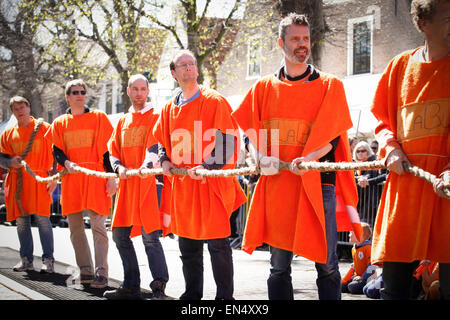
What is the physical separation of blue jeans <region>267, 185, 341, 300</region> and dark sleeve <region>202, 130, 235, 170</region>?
1309 millimetres

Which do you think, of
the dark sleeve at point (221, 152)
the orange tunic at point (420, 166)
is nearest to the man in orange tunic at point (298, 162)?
the orange tunic at point (420, 166)

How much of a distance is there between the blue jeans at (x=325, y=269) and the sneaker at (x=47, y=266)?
182 inches

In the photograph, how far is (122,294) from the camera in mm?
6402

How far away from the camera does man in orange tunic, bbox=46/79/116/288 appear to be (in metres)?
7.51

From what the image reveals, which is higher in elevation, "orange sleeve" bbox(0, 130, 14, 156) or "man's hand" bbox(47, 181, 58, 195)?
"orange sleeve" bbox(0, 130, 14, 156)

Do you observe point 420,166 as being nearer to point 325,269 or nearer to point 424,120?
point 424,120

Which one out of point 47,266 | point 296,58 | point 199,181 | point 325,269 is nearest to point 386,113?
point 296,58

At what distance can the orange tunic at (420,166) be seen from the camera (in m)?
3.49

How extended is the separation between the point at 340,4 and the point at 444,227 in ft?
55.4

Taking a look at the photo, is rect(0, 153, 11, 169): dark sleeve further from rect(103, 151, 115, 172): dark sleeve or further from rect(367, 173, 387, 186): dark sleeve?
rect(367, 173, 387, 186): dark sleeve

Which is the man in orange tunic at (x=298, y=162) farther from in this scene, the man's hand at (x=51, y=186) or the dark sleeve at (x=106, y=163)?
the man's hand at (x=51, y=186)

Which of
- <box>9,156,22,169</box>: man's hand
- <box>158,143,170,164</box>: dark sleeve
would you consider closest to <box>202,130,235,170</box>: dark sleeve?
<box>158,143,170,164</box>: dark sleeve

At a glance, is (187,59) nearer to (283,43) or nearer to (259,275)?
(283,43)

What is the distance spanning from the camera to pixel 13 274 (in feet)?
26.8
